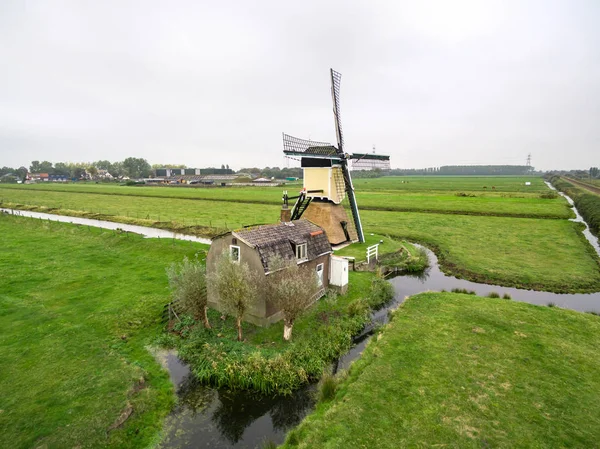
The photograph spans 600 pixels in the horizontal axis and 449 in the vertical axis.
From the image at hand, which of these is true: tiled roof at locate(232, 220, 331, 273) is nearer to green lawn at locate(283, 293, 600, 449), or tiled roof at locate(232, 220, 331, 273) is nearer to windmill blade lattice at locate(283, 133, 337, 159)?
green lawn at locate(283, 293, 600, 449)

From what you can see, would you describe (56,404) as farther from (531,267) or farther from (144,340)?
(531,267)

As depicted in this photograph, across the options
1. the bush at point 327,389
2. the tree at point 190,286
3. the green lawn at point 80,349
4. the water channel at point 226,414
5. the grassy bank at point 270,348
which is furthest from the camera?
the tree at point 190,286

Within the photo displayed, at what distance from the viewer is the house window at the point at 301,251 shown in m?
18.6

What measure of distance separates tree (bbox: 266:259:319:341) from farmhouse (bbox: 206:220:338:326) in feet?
1.55

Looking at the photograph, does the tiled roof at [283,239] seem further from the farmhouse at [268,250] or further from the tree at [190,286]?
the tree at [190,286]

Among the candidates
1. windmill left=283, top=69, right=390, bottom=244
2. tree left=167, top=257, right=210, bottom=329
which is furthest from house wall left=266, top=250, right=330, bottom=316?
windmill left=283, top=69, right=390, bottom=244

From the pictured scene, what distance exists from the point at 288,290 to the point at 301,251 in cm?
415

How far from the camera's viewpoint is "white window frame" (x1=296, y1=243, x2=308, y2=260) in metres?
18.6

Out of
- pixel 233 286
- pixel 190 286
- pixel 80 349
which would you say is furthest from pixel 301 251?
pixel 80 349

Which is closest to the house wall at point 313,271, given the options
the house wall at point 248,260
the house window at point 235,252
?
the house wall at point 248,260

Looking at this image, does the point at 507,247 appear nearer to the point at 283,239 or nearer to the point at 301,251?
the point at 301,251

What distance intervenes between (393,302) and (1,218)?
6171cm

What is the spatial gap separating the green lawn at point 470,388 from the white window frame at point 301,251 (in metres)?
6.07

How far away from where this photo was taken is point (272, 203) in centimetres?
7606
